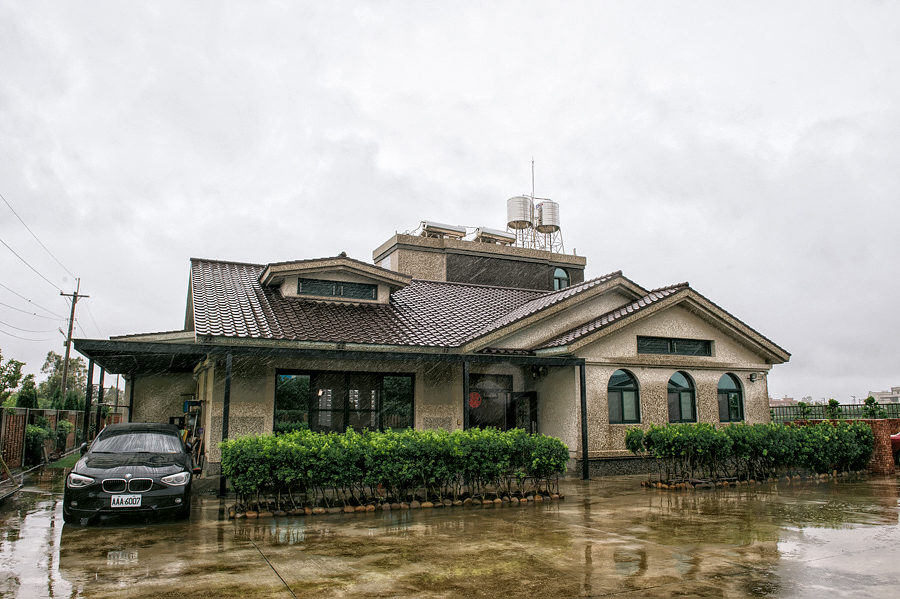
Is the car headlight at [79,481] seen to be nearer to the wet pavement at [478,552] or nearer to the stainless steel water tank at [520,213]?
the wet pavement at [478,552]

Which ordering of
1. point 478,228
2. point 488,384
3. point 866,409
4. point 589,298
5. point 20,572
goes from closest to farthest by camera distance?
point 20,572 < point 488,384 < point 589,298 < point 866,409 < point 478,228

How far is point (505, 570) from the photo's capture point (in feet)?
21.1

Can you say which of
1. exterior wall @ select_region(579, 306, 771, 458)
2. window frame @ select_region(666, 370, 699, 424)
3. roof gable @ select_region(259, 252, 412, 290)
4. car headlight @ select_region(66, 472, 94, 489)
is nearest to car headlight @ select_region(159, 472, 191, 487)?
car headlight @ select_region(66, 472, 94, 489)

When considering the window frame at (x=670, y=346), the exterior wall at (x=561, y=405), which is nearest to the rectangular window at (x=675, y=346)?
the window frame at (x=670, y=346)

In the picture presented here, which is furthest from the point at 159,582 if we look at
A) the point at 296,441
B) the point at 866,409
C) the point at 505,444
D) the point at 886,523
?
the point at 866,409

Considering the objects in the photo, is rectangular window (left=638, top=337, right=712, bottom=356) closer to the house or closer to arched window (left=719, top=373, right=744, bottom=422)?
the house

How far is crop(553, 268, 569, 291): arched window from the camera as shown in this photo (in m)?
26.2

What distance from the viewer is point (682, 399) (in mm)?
17562

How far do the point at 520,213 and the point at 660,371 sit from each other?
13706 mm

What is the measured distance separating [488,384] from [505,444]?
5.60 m

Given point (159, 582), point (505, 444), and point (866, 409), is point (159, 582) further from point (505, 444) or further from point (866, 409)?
point (866, 409)

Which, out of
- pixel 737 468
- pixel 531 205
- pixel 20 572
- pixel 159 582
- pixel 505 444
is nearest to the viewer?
pixel 159 582

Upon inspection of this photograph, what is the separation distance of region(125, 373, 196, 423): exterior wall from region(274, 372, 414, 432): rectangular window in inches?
279

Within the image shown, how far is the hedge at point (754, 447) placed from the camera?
1319 cm
